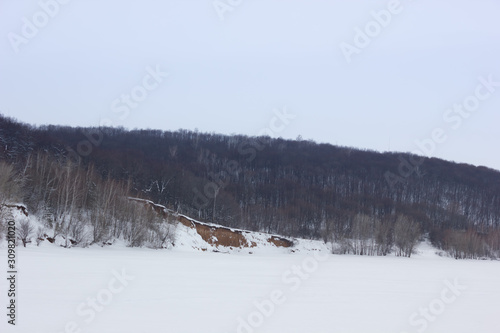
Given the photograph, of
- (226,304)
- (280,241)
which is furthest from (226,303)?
(280,241)

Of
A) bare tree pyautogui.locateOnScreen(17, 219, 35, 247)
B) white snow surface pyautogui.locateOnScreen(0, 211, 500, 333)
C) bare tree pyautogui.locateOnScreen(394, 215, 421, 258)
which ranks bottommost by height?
bare tree pyautogui.locateOnScreen(17, 219, 35, 247)

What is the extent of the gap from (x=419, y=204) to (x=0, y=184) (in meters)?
98.5

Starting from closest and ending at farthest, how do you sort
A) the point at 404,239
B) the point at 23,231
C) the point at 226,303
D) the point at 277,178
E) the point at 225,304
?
the point at 225,304
the point at 226,303
the point at 23,231
the point at 404,239
the point at 277,178

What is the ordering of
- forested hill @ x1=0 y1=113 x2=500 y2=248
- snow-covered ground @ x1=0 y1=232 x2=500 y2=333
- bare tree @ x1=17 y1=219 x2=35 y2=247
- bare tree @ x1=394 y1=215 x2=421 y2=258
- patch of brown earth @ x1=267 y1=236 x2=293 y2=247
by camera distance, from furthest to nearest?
forested hill @ x1=0 y1=113 x2=500 y2=248 < bare tree @ x1=394 y1=215 x2=421 y2=258 < patch of brown earth @ x1=267 y1=236 x2=293 y2=247 < bare tree @ x1=17 y1=219 x2=35 y2=247 < snow-covered ground @ x1=0 y1=232 x2=500 y2=333

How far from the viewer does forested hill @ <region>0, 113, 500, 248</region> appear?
69.8 m

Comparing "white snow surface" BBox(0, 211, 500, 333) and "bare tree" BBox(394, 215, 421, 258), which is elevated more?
"bare tree" BBox(394, 215, 421, 258)

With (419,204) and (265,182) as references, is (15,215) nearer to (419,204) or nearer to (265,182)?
(265,182)

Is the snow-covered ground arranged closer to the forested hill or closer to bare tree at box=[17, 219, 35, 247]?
bare tree at box=[17, 219, 35, 247]

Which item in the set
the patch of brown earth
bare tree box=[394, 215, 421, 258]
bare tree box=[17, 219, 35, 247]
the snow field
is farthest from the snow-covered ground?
bare tree box=[394, 215, 421, 258]

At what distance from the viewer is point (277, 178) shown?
118m

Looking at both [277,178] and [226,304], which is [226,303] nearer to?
[226,304]

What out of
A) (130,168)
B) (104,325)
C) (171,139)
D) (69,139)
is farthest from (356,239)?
(171,139)

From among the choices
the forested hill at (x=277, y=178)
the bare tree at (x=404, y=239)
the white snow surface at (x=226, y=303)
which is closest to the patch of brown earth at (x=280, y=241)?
the forested hill at (x=277, y=178)

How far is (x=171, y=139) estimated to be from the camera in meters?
136
